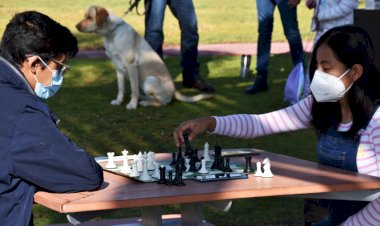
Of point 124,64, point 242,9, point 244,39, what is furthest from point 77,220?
point 242,9

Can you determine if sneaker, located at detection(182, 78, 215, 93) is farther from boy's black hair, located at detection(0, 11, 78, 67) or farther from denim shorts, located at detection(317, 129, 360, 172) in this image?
boy's black hair, located at detection(0, 11, 78, 67)

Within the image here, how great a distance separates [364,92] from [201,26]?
16.0 meters

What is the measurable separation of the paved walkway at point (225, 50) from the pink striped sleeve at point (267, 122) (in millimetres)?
9375

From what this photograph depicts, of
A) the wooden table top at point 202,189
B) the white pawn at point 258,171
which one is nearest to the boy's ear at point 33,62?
the wooden table top at point 202,189

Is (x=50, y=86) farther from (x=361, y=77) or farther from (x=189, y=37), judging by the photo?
(x=189, y=37)

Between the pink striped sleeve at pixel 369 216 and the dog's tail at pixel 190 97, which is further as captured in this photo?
the dog's tail at pixel 190 97

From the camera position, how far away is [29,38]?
3.72 meters

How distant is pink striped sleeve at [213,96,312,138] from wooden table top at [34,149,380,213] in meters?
0.49

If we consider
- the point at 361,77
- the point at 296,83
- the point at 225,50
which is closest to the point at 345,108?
the point at 361,77

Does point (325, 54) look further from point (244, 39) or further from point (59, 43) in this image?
point (244, 39)

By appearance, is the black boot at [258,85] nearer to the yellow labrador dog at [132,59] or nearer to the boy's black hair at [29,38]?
the yellow labrador dog at [132,59]

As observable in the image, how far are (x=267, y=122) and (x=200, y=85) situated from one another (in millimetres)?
6125

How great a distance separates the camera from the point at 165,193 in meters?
3.43

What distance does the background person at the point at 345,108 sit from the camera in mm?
4000
